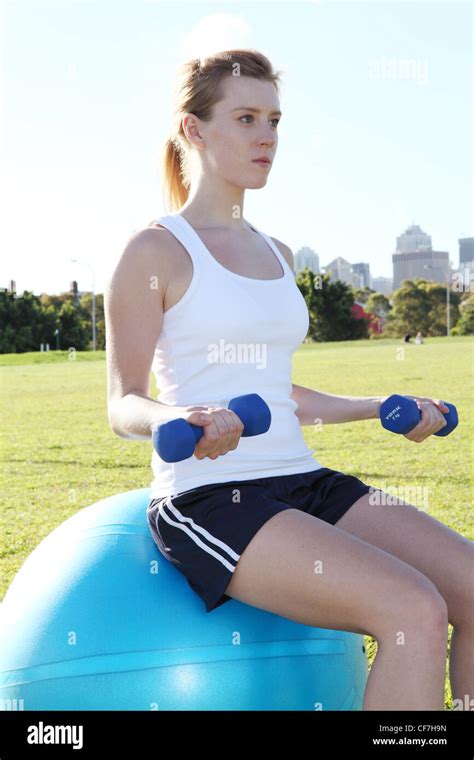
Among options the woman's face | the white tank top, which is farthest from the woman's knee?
the woman's face

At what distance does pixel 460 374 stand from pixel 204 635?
17476 millimetres

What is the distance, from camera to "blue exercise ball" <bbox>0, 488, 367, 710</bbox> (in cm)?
242

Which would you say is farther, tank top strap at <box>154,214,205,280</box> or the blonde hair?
the blonde hair

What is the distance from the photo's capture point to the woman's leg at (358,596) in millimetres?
2186

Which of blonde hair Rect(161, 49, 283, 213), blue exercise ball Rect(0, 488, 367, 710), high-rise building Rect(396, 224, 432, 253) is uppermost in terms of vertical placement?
high-rise building Rect(396, 224, 432, 253)

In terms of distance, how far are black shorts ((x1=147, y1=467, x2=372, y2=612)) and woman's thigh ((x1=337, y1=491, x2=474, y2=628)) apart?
0.07m

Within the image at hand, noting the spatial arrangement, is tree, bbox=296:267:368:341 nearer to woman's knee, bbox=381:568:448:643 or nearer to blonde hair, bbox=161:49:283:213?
blonde hair, bbox=161:49:283:213

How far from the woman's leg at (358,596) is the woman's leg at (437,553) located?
0.90ft

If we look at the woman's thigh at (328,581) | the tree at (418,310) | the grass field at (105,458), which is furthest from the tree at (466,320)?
the woman's thigh at (328,581)

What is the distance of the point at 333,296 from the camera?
5028cm

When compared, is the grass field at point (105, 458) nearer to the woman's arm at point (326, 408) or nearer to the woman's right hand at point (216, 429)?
the woman's arm at point (326, 408)

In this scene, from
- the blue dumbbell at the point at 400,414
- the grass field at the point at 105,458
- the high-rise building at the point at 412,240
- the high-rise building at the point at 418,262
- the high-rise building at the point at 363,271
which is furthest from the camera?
the high-rise building at the point at 412,240

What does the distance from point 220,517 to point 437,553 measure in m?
0.62

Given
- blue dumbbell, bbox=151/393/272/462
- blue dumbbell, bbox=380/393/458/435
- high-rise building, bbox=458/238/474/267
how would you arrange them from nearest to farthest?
blue dumbbell, bbox=151/393/272/462 < blue dumbbell, bbox=380/393/458/435 < high-rise building, bbox=458/238/474/267
